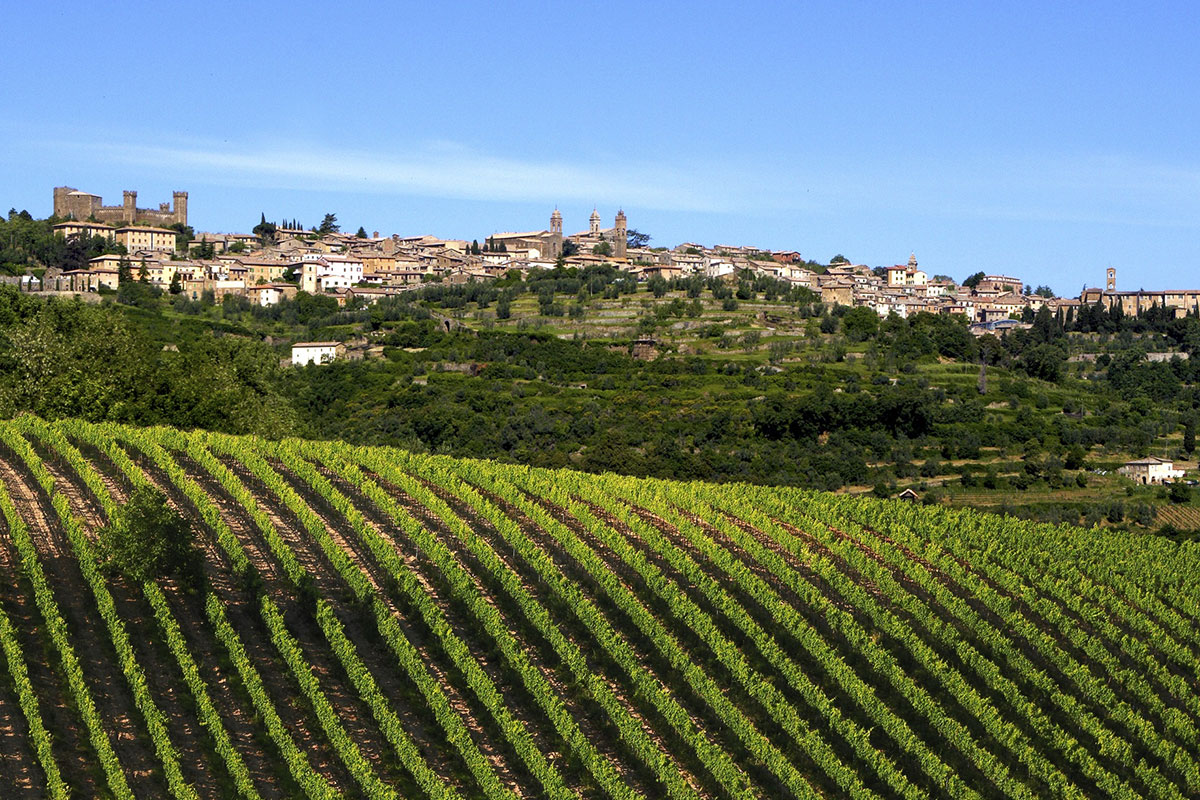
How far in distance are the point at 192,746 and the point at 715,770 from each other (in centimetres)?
777

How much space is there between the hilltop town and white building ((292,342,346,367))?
64.6 feet

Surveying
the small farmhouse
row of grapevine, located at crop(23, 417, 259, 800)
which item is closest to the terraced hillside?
row of grapevine, located at crop(23, 417, 259, 800)

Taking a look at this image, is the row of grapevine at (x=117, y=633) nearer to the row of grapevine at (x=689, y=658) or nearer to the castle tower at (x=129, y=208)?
the row of grapevine at (x=689, y=658)

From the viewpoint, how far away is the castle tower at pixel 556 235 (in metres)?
151

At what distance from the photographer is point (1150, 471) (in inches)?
2525

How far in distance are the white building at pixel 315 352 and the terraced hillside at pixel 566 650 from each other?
50905 mm

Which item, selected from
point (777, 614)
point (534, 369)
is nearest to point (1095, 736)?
point (777, 614)

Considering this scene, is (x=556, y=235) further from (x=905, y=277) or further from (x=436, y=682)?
Answer: (x=436, y=682)

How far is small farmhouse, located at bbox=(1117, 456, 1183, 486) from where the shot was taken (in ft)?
209

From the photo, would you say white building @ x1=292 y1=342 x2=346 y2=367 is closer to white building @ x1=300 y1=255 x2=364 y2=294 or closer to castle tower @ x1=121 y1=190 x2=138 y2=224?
white building @ x1=300 y1=255 x2=364 y2=294

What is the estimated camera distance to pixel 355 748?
72.4 feet

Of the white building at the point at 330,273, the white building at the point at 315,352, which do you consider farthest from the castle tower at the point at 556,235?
the white building at the point at 315,352

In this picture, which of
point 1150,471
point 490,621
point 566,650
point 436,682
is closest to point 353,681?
point 436,682

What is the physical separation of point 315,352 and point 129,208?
212 ft
